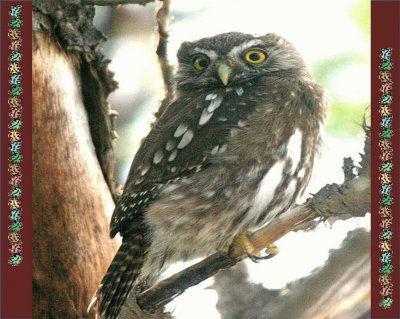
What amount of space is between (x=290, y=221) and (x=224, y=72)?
93 centimetres

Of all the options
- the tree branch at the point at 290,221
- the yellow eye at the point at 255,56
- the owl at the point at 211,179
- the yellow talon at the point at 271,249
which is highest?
the yellow eye at the point at 255,56

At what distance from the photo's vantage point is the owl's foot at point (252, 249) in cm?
282

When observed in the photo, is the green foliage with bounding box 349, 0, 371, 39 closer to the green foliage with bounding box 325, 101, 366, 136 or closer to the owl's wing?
the green foliage with bounding box 325, 101, 366, 136

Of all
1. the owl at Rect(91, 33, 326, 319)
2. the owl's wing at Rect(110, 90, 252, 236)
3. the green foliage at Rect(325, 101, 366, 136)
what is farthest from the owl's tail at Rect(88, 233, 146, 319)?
the green foliage at Rect(325, 101, 366, 136)

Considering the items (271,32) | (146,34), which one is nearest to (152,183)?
(271,32)

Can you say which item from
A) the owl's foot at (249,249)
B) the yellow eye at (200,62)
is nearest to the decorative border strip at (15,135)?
the owl's foot at (249,249)

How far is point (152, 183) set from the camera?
2.93 m

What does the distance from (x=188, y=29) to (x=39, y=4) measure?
2.84 feet

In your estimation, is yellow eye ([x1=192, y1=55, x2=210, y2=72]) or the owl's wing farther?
yellow eye ([x1=192, y1=55, x2=210, y2=72])

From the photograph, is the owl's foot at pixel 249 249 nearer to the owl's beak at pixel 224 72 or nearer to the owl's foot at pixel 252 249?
the owl's foot at pixel 252 249

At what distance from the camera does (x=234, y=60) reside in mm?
3229

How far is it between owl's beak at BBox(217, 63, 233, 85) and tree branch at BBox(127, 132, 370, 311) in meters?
0.74

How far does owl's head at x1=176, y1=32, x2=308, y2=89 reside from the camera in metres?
3.24

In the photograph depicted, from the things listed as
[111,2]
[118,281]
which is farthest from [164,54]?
[118,281]
